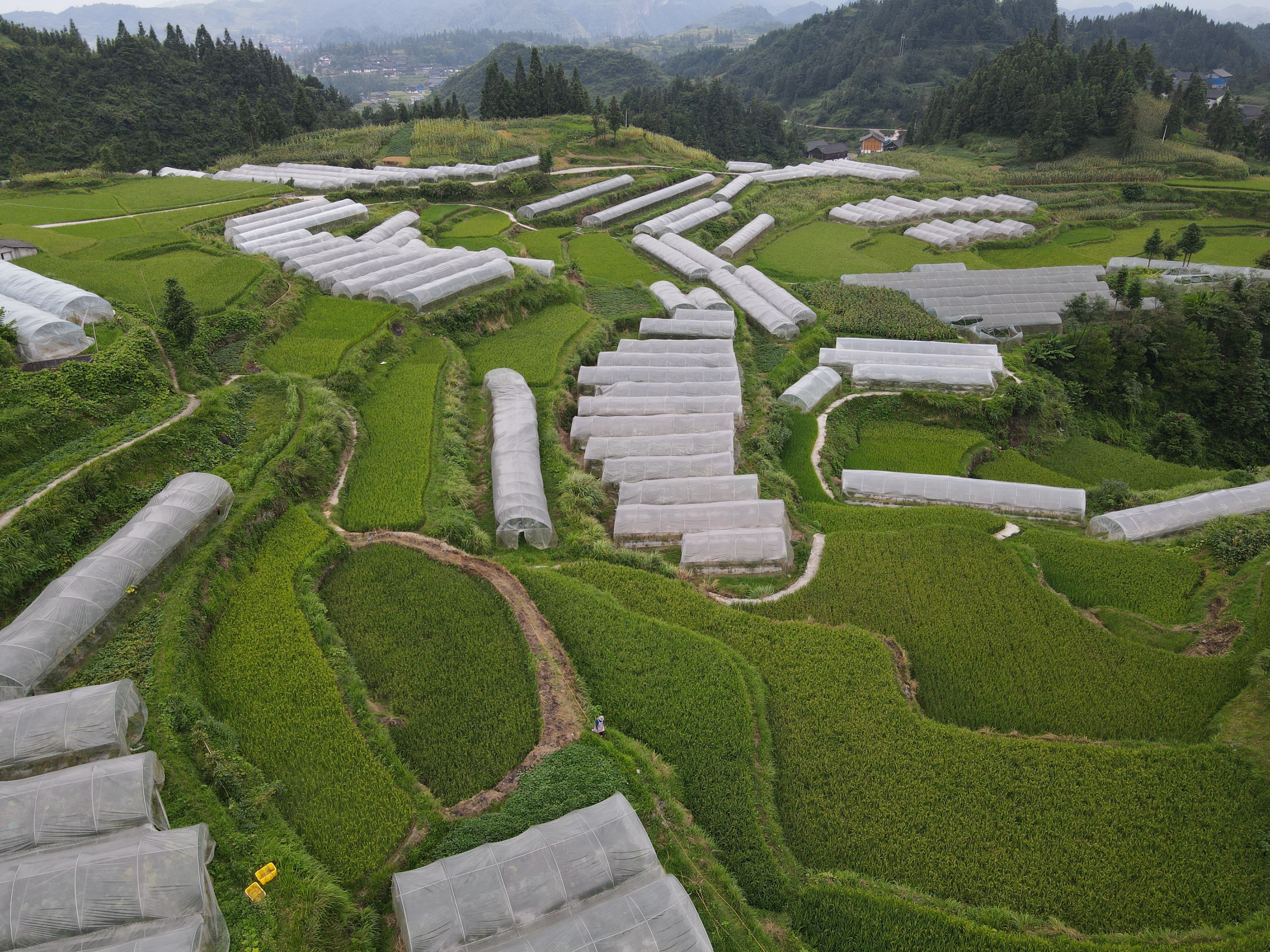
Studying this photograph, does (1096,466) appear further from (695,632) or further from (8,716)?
(8,716)

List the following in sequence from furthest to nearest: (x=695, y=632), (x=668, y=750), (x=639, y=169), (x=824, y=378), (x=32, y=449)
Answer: (x=639, y=169) → (x=824, y=378) → (x=32, y=449) → (x=695, y=632) → (x=668, y=750)

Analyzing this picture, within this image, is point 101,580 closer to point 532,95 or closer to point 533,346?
point 533,346

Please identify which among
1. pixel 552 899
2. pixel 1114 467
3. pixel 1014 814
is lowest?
pixel 1014 814

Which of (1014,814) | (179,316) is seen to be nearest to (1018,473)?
(1014,814)

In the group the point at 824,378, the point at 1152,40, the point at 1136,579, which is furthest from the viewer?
the point at 1152,40

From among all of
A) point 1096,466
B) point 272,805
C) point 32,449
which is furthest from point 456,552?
point 1096,466

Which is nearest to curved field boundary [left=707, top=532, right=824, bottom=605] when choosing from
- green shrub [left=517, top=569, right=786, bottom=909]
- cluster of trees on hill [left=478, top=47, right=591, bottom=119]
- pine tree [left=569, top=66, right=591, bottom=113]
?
green shrub [left=517, top=569, right=786, bottom=909]

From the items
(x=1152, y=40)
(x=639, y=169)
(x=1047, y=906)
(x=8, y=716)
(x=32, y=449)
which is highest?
(x=1152, y=40)
